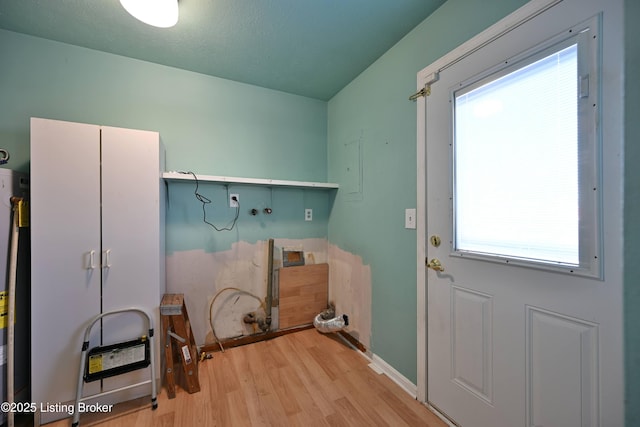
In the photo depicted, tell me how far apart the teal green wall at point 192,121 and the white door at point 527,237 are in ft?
4.84

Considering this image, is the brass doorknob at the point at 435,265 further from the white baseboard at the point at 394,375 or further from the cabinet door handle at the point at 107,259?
the cabinet door handle at the point at 107,259

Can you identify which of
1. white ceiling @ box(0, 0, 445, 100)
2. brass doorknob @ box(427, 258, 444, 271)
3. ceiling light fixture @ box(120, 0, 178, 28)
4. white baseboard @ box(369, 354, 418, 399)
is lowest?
white baseboard @ box(369, 354, 418, 399)

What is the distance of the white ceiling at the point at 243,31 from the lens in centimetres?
148

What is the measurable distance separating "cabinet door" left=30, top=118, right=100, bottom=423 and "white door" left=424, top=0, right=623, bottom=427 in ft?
7.36

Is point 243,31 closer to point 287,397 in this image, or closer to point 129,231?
point 129,231

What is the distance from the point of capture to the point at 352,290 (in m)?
2.36

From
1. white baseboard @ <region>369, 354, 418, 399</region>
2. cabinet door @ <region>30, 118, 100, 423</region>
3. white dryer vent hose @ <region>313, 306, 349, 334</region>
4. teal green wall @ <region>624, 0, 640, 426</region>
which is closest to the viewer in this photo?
teal green wall @ <region>624, 0, 640, 426</region>

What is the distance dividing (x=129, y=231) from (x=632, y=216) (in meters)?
2.57

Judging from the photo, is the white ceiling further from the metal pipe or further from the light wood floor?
the light wood floor

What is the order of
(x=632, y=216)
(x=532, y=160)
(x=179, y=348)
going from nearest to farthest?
1. (x=632, y=216)
2. (x=532, y=160)
3. (x=179, y=348)

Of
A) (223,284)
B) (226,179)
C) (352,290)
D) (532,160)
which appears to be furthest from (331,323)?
(532,160)

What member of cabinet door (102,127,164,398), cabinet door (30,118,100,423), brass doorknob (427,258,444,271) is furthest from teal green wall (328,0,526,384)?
cabinet door (30,118,100,423)

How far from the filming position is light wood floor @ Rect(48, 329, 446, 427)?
1.46 metres

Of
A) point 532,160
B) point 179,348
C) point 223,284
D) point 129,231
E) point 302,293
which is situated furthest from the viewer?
point 302,293
